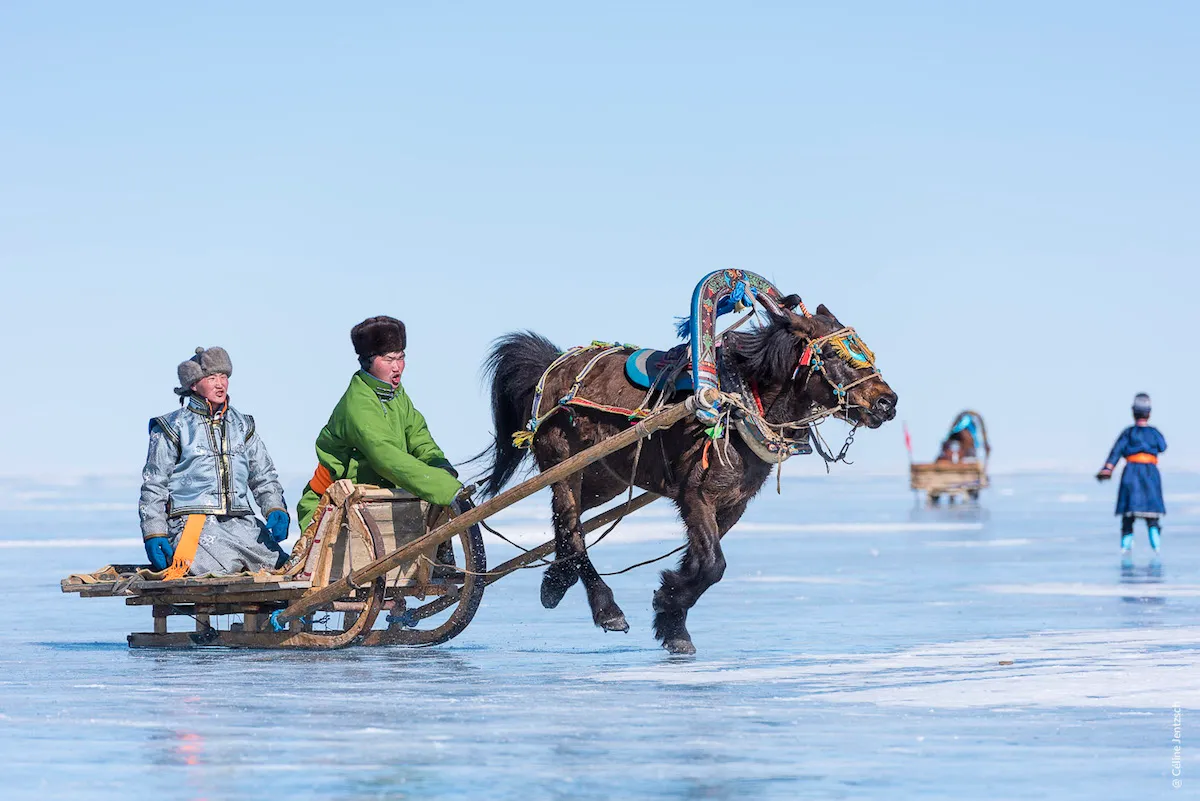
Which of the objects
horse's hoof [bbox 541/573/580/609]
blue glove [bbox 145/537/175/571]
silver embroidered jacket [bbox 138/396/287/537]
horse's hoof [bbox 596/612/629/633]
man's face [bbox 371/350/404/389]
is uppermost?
man's face [bbox 371/350/404/389]

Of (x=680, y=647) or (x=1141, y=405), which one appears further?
(x=1141, y=405)

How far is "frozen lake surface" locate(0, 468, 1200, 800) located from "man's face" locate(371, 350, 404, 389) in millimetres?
1467

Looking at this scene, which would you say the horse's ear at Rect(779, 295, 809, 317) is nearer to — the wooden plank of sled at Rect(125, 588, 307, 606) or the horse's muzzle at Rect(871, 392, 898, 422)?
the horse's muzzle at Rect(871, 392, 898, 422)

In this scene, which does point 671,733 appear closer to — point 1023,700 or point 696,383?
point 1023,700

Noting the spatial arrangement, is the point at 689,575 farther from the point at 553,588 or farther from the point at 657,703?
the point at 657,703

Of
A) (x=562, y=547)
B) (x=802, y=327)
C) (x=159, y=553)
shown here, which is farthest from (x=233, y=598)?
(x=802, y=327)

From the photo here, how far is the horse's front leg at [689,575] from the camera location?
340 inches

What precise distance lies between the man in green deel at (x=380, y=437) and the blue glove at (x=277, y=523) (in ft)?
0.30

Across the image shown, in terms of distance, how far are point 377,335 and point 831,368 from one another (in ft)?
7.96

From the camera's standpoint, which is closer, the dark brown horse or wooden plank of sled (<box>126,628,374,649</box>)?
the dark brown horse

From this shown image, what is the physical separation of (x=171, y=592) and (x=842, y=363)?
361 cm

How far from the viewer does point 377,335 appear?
30.1 feet

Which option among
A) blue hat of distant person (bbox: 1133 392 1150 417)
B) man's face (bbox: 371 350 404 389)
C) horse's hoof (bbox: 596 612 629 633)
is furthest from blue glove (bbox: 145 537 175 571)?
blue hat of distant person (bbox: 1133 392 1150 417)

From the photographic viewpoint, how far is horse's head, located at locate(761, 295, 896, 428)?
27.9 ft
